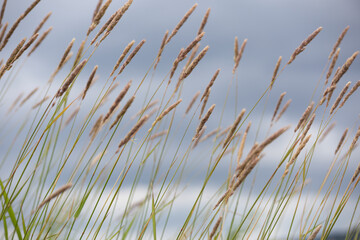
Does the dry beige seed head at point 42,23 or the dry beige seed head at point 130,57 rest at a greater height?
the dry beige seed head at point 42,23

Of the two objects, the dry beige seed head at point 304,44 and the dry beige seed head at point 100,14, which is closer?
the dry beige seed head at point 100,14

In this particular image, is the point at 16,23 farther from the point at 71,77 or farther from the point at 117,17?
the point at 71,77

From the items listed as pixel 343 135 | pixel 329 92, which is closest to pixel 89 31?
pixel 329 92

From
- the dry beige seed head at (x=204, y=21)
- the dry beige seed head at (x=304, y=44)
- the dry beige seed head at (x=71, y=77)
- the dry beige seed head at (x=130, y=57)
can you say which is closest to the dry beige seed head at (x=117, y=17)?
the dry beige seed head at (x=130, y=57)

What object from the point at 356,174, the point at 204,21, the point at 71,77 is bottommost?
the point at 71,77

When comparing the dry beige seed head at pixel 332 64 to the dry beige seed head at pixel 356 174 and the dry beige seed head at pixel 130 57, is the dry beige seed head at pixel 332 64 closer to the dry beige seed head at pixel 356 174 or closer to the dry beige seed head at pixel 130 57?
the dry beige seed head at pixel 356 174

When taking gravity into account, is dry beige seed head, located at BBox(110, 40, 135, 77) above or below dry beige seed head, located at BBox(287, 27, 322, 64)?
below

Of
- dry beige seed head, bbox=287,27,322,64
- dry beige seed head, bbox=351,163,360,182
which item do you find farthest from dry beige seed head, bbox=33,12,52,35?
dry beige seed head, bbox=351,163,360,182

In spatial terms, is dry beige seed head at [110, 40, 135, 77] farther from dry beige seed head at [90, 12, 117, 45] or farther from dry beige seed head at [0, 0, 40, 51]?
dry beige seed head at [0, 0, 40, 51]

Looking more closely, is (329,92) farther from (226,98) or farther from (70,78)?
(70,78)

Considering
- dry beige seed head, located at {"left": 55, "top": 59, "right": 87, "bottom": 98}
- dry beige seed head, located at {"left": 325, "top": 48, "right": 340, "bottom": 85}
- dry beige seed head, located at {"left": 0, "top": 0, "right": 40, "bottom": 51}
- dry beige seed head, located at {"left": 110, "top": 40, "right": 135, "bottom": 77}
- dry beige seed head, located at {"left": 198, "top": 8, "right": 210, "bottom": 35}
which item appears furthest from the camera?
dry beige seed head, located at {"left": 325, "top": 48, "right": 340, "bottom": 85}

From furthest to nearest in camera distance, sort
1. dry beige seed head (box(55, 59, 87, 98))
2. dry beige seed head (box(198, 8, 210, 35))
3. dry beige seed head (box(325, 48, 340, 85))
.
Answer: dry beige seed head (box(325, 48, 340, 85)), dry beige seed head (box(198, 8, 210, 35)), dry beige seed head (box(55, 59, 87, 98))

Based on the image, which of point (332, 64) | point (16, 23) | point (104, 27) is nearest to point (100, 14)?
point (104, 27)

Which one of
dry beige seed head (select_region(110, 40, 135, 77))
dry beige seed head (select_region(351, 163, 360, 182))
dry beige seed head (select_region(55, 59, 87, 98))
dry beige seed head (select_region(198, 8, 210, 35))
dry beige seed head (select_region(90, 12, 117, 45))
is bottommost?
dry beige seed head (select_region(55, 59, 87, 98))
